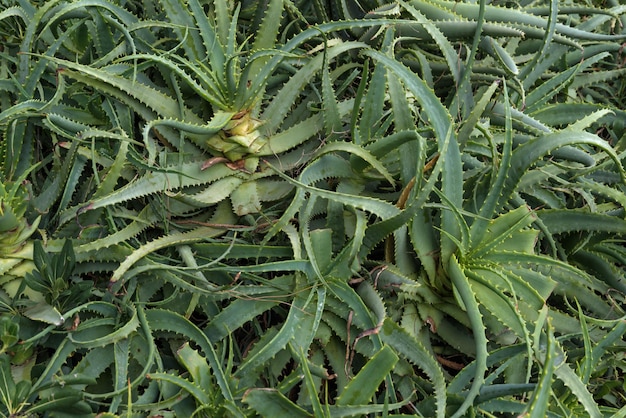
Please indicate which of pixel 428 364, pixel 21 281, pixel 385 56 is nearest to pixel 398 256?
pixel 428 364

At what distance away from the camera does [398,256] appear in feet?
3.54

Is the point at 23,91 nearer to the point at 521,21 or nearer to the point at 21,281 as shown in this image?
the point at 21,281

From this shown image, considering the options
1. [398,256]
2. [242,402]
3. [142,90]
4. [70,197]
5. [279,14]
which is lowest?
[242,402]

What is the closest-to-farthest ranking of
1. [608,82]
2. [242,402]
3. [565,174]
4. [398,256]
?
[242,402]
[398,256]
[565,174]
[608,82]

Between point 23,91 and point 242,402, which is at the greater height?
point 23,91

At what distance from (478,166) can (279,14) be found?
0.48m

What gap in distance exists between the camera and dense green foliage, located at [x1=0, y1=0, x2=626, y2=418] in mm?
971

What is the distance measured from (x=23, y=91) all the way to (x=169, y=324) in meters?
0.50

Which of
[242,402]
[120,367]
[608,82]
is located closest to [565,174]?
[608,82]

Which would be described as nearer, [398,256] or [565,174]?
[398,256]

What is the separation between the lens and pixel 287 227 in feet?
3.51

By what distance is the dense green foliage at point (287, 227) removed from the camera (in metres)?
0.97

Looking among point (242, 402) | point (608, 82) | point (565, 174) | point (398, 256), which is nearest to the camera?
point (242, 402)

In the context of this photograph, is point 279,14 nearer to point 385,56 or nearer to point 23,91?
point 385,56
